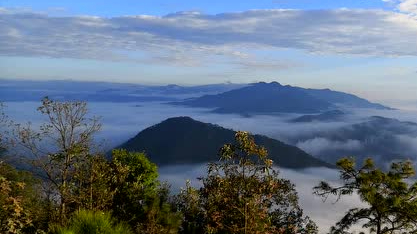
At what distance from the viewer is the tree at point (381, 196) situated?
794 inches

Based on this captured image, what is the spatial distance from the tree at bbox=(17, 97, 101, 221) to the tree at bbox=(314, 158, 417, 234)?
38.9 feet

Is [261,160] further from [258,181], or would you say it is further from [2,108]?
[2,108]

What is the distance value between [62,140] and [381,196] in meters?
14.4

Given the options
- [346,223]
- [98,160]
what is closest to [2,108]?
[98,160]

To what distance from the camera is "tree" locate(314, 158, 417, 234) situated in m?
20.2

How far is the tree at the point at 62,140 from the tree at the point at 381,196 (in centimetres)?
1186

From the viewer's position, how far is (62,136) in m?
21.5

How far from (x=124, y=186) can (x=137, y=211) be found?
262 cm

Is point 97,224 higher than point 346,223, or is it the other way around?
point 97,224

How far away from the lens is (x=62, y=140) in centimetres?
2178

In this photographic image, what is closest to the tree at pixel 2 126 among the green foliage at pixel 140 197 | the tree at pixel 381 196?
the green foliage at pixel 140 197

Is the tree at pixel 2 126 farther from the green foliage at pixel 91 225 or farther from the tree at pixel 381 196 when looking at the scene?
the tree at pixel 381 196

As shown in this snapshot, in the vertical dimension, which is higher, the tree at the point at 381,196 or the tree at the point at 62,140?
the tree at the point at 62,140

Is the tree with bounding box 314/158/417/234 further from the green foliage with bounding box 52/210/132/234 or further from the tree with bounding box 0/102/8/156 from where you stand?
the green foliage with bounding box 52/210/132/234
